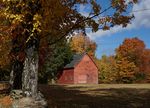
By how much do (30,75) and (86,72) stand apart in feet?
259

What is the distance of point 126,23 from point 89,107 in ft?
15.9

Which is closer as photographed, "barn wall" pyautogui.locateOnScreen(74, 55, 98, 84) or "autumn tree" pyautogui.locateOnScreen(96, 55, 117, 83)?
"barn wall" pyautogui.locateOnScreen(74, 55, 98, 84)

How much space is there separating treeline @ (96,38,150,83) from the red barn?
4895 mm

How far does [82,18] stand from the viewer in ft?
63.9

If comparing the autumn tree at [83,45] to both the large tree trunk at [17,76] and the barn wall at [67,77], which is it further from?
the large tree trunk at [17,76]

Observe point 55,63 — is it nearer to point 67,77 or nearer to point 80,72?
point 67,77

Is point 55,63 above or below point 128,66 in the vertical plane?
below

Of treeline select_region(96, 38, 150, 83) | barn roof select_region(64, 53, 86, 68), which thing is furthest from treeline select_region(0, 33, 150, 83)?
barn roof select_region(64, 53, 86, 68)

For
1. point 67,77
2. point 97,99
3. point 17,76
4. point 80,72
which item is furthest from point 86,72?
point 17,76

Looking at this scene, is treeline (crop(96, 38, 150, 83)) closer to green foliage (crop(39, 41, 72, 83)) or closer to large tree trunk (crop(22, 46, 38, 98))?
green foliage (crop(39, 41, 72, 83))

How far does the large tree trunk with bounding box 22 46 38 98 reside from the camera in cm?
1531

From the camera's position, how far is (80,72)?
9250 cm

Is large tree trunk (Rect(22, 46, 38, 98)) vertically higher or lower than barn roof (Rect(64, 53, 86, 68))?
lower

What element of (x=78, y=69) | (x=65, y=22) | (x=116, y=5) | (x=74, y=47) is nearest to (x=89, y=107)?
(x=65, y=22)
